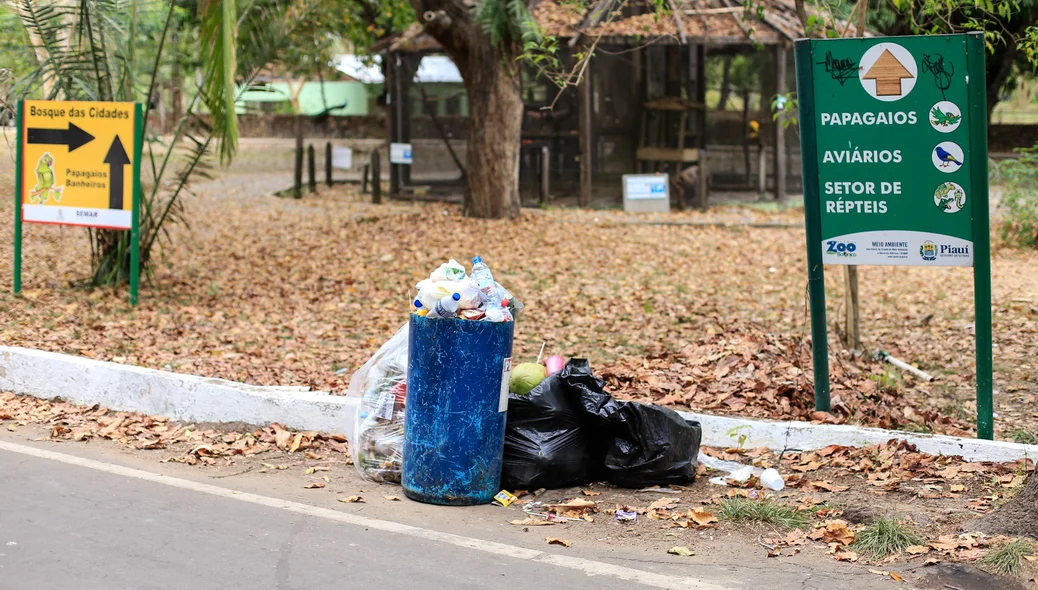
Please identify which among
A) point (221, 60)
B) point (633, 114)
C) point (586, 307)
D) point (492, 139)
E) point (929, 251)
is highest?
point (633, 114)

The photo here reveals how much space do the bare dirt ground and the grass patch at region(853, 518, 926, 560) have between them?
1738 mm

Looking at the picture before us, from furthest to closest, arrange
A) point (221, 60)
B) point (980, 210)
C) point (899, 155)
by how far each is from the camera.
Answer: point (221, 60), point (899, 155), point (980, 210)

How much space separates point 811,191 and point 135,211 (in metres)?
6.50

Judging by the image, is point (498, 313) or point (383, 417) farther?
point (383, 417)

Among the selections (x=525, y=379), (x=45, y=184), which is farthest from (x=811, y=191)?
(x=45, y=184)

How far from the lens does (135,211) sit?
32.8 ft

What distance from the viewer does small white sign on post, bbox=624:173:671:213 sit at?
19891 mm

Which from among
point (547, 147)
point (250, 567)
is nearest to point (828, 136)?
point (250, 567)

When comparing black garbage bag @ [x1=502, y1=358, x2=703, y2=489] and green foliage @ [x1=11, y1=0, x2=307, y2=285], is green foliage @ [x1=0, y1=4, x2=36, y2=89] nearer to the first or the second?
green foliage @ [x1=11, y1=0, x2=307, y2=285]

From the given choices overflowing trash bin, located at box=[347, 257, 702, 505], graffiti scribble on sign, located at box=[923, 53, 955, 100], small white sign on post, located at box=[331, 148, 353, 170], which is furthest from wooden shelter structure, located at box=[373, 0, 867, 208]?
overflowing trash bin, located at box=[347, 257, 702, 505]

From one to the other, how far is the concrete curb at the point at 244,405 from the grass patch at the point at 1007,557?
4.34 feet

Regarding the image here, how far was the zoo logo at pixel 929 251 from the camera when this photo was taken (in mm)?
6004

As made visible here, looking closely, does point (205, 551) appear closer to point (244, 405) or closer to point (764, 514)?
point (244, 405)

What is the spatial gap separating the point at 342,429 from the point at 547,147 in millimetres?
14625
